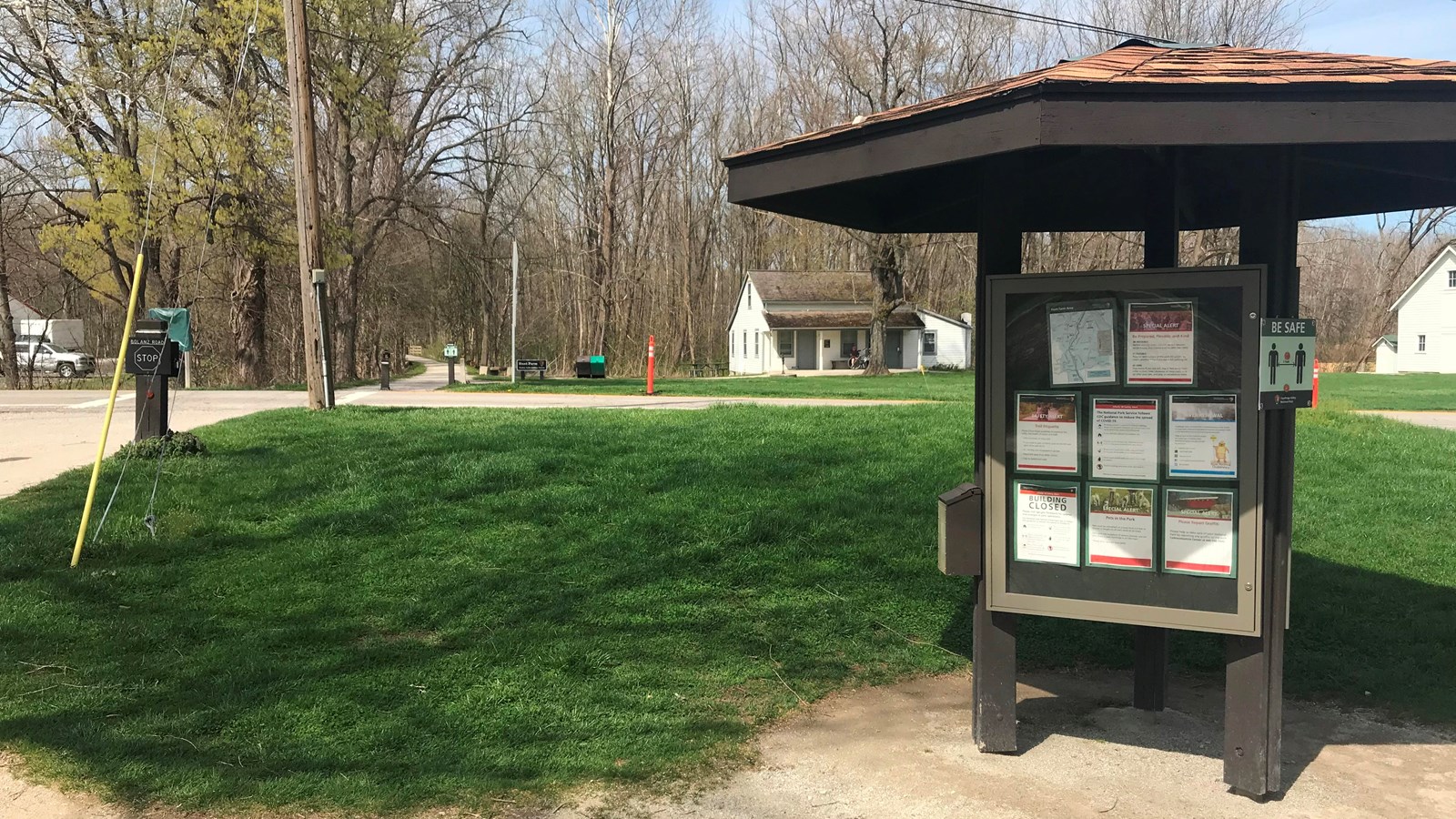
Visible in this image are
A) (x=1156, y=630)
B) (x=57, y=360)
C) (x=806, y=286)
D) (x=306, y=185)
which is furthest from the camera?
(x=806, y=286)

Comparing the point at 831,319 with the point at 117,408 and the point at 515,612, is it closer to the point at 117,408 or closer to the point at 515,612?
the point at 117,408

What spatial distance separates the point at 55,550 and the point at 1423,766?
25.8 feet

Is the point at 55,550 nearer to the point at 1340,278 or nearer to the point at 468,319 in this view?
the point at 468,319

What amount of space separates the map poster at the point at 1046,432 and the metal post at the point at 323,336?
12.1 metres

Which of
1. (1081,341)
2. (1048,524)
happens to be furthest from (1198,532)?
(1081,341)

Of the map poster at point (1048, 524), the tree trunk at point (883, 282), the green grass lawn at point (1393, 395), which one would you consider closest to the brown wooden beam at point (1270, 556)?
the map poster at point (1048, 524)

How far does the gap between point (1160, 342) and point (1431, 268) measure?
67387 mm

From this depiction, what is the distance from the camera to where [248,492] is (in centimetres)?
834

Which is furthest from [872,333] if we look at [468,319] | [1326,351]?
[1326,351]

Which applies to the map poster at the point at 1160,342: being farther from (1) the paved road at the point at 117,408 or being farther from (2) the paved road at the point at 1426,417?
(2) the paved road at the point at 1426,417

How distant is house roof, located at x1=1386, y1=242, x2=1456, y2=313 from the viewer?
57.4 metres

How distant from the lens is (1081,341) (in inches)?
164

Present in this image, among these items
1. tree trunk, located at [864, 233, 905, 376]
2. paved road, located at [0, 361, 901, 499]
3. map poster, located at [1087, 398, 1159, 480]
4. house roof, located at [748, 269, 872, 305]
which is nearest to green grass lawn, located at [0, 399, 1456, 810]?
paved road, located at [0, 361, 901, 499]

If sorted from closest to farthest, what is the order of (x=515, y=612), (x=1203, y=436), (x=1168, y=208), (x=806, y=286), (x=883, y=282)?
(x=1203, y=436) < (x=1168, y=208) < (x=515, y=612) < (x=883, y=282) < (x=806, y=286)
